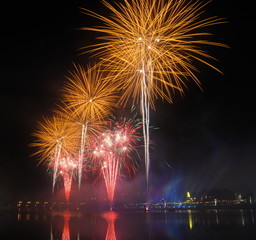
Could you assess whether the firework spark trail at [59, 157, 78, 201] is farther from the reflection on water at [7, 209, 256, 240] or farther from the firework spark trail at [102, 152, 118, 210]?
the reflection on water at [7, 209, 256, 240]

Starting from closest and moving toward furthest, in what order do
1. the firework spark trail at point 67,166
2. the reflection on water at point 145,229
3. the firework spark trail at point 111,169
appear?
the reflection on water at point 145,229 < the firework spark trail at point 111,169 < the firework spark trail at point 67,166

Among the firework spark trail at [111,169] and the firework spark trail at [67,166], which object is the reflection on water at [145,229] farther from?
the firework spark trail at [67,166]

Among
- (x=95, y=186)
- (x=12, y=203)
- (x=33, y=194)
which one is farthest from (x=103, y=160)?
(x=12, y=203)

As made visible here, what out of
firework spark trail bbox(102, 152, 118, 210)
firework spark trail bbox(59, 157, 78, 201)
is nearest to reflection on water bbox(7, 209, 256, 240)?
firework spark trail bbox(102, 152, 118, 210)

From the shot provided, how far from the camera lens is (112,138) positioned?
30047 mm

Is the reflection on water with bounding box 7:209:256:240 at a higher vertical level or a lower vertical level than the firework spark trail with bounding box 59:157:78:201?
lower

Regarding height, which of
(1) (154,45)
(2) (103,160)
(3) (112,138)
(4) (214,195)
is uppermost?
(1) (154,45)

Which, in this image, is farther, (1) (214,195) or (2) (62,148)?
(1) (214,195)

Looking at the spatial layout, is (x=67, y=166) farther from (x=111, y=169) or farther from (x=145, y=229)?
(x=145, y=229)

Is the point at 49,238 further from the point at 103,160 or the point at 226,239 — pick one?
the point at 103,160

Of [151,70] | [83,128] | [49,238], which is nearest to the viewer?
[49,238]

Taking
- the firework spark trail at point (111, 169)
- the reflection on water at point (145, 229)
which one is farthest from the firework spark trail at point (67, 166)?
the reflection on water at point (145, 229)

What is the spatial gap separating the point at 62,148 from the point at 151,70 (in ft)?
62.8

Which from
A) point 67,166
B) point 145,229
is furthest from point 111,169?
point 145,229
